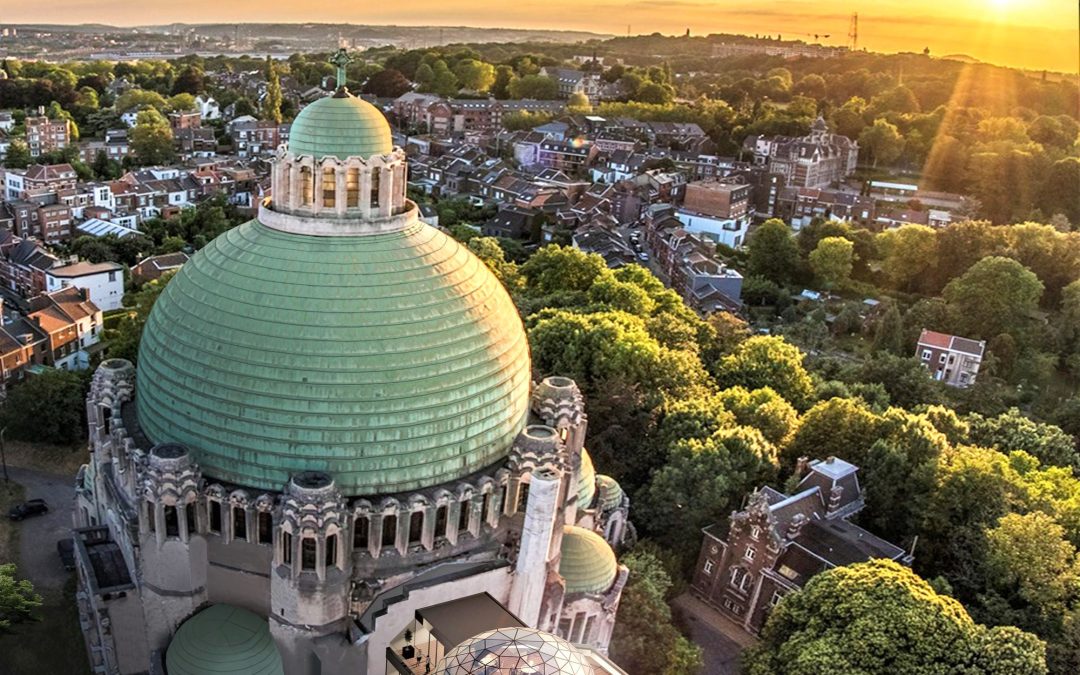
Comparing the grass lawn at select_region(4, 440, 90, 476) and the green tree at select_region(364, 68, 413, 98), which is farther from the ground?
Answer: the green tree at select_region(364, 68, 413, 98)

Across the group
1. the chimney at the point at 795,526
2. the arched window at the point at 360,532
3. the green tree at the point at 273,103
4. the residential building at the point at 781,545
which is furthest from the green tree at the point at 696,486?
the green tree at the point at 273,103

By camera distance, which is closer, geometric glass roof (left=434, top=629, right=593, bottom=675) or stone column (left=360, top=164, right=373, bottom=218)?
geometric glass roof (left=434, top=629, right=593, bottom=675)

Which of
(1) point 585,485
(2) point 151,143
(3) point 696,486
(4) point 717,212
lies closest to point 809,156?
(4) point 717,212

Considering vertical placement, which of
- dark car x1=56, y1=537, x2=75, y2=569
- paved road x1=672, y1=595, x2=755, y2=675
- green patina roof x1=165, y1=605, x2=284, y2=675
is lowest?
Answer: paved road x1=672, y1=595, x2=755, y2=675

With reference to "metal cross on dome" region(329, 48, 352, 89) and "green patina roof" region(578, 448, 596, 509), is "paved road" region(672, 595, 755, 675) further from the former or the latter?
"metal cross on dome" region(329, 48, 352, 89)

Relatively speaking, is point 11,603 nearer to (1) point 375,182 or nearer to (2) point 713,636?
(1) point 375,182

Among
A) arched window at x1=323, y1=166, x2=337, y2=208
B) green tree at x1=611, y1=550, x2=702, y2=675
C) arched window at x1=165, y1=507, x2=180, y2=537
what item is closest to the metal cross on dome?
arched window at x1=323, y1=166, x2=337, y2=208
